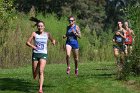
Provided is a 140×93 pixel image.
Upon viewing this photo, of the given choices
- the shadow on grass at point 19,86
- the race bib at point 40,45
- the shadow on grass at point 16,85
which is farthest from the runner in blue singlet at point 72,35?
the race bib at point 40,45

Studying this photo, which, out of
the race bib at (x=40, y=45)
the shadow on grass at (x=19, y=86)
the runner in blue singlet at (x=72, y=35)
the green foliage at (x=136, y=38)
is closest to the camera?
the race bib at (x=40, y=45)

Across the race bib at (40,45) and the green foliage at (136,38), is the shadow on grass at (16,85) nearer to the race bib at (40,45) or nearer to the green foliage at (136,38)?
the race bib at (40,45)

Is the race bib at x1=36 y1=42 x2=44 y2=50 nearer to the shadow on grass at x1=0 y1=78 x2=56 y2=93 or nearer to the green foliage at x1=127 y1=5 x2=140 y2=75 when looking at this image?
the shadow on grass at x1=0 y1=78 x2=56 y2=93

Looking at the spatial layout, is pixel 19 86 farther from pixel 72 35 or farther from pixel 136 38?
pixel 136 38

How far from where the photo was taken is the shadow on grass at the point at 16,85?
14075 mm

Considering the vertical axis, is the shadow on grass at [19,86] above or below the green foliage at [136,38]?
below

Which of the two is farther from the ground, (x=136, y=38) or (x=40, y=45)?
(x=136, y=38)

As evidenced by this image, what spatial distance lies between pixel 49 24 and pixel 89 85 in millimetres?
18600

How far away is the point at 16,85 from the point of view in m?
15.0

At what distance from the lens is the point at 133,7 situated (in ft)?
53.8

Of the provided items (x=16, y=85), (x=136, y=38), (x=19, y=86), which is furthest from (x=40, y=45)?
(x=136, y=38)

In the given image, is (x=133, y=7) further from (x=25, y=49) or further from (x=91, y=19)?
(x=91, y=19)

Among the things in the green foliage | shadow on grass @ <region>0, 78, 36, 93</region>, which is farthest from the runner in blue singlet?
shadow on grass @ <region>0, 78, 36, 93</region>

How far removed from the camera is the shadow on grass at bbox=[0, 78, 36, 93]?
1407 cm
